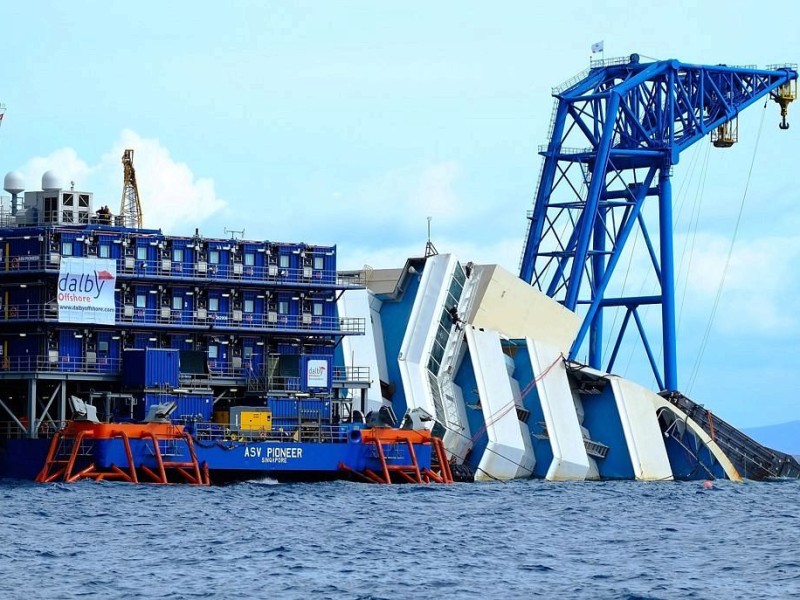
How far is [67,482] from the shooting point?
7806 cm

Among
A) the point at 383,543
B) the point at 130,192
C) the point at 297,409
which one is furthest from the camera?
the point at 130,192

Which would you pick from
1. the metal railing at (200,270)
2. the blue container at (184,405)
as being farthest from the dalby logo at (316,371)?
the blue container at (184,405)

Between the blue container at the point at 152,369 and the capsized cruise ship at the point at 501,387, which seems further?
the capsized cruise ship at the point at 501,387

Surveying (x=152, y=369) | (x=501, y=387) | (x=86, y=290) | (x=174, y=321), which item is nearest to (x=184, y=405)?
(x=152, y=369)

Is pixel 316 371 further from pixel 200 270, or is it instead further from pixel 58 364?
pixel 58 364

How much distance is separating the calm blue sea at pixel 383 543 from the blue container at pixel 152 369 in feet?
23.2

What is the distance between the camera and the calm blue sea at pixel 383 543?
50094mm

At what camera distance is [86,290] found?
8456cm

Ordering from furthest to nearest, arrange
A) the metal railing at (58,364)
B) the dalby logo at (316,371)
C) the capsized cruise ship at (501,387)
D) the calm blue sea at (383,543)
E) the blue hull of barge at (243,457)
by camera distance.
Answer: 1. the capsized cruise ship at (501,387)
2. the dalby logo at (316,371)
3. the metal railing at (58,364)
4. the blue hull of barge at (243,457)
5. the calm blue sea at (383,543)

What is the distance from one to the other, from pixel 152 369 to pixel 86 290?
4.64 m

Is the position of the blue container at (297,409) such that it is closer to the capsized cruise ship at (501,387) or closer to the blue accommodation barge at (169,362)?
the blue accommodation barge at (169,362)

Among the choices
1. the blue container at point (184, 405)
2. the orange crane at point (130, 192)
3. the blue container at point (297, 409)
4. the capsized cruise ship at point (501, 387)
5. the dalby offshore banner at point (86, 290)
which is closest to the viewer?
the dalby offshore banner at point (86, 290)

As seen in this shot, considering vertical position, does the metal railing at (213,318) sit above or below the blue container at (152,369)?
above

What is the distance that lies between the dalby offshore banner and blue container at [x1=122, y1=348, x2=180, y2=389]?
216 centimetres
